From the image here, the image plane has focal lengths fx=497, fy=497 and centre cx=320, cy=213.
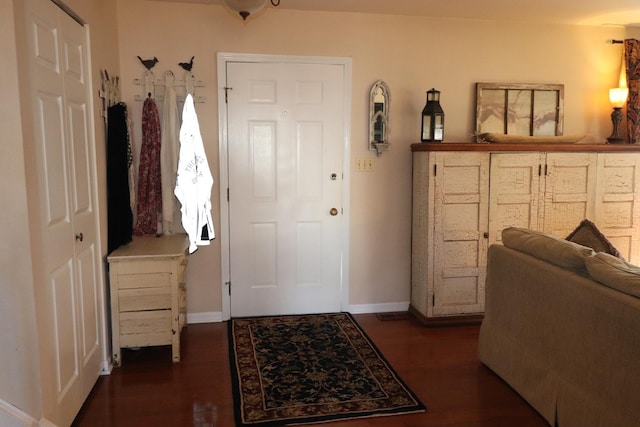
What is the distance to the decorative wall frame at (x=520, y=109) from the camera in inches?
164

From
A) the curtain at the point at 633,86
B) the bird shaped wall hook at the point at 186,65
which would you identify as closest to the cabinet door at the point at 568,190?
the curtain at the point at 633,86

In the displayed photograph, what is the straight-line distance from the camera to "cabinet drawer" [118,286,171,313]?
3137mm

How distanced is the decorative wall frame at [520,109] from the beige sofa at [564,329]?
1544mm

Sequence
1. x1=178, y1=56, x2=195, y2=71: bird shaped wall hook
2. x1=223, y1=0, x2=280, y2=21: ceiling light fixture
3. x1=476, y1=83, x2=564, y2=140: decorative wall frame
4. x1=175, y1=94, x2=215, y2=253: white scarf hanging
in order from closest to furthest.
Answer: x1=223, y1=0, x2=280, y2=21: ceiling light fixture < x1=175, y1=94, x2=215, y2=253: white scarf hanging < x1=178, y1=56, x2=195, y2=71: bird shaped wall hook < x1=476, y1=83, x2=564, y2=140: decorative wall frame

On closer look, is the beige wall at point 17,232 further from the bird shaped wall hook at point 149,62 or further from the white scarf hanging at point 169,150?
the bird shaped wall hook at point 149,62

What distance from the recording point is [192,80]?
3789 mm

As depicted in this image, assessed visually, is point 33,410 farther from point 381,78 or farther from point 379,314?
point 381,78

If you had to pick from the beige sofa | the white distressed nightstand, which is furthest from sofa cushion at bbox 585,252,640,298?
the white distressed nightstand

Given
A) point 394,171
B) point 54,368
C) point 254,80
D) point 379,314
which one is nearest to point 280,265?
point 379,314

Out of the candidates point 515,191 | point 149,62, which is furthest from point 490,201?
point 149,62

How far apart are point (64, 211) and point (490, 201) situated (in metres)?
2.97

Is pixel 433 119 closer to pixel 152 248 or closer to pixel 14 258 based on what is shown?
pixel 152 248

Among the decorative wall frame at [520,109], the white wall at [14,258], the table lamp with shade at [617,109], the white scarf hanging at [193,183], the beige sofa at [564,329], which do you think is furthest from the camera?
the table lamp with shade at [617,109]

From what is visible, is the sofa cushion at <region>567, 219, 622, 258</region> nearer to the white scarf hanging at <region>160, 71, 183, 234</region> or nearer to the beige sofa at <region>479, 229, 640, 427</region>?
the beige sofa at <region>479, 229, 640, 427</region>
